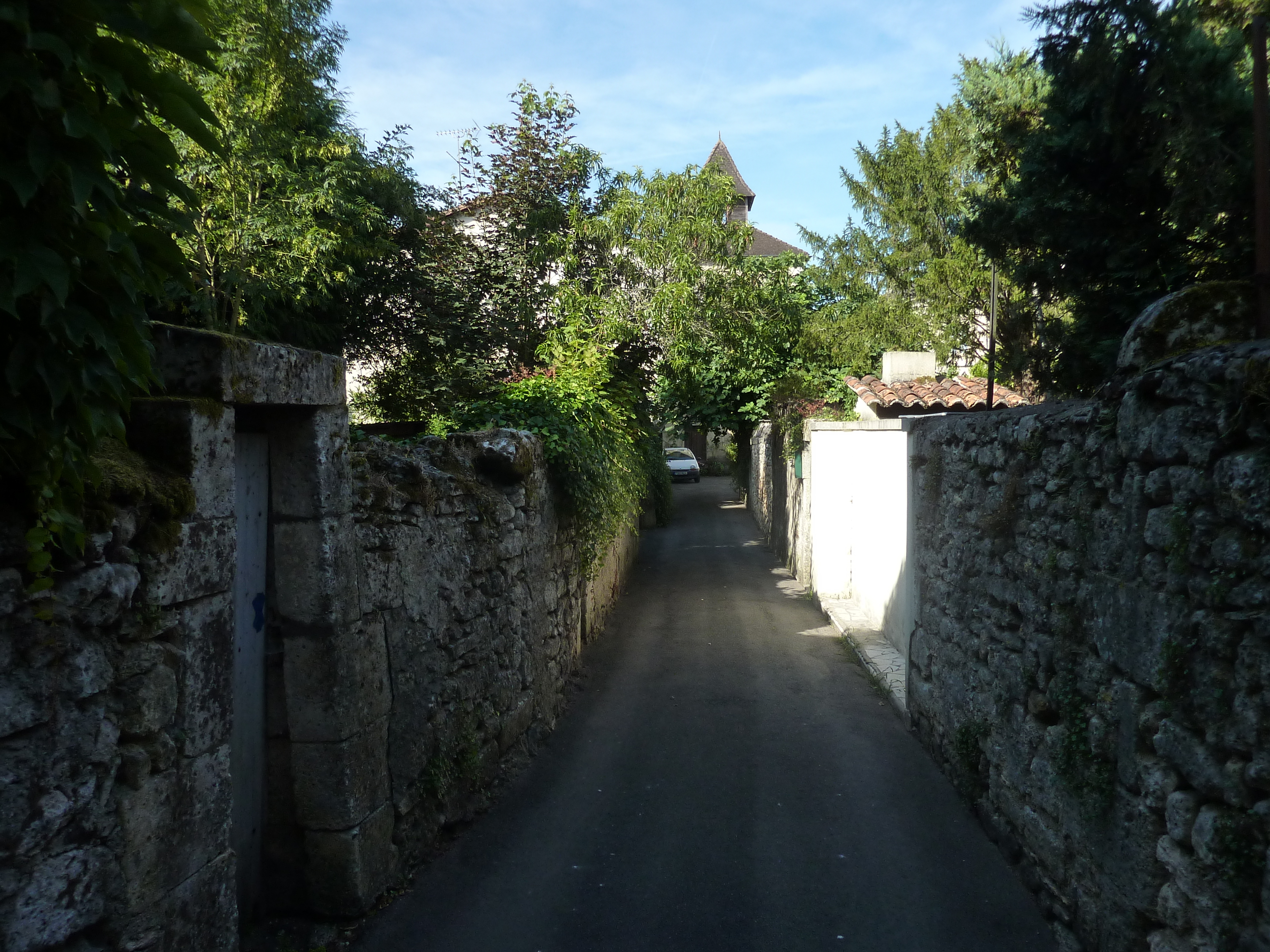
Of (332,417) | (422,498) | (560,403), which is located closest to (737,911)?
(422,498)

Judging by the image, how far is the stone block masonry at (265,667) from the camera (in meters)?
2.46

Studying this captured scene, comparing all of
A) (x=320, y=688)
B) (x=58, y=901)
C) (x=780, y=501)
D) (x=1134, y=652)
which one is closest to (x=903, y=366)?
(x=780, y=501)

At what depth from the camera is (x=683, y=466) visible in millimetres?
34375


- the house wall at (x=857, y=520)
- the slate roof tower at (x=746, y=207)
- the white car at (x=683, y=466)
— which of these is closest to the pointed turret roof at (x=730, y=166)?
the slate roof tower at (x=746, y=207)

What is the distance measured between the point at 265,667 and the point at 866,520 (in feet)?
26.0

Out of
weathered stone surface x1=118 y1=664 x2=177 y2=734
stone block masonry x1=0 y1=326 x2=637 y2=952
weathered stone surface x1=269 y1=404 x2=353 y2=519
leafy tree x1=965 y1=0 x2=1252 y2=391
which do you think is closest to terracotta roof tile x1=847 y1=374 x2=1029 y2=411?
leafy tree x1=965 y1=0 x2=1252 y2=391

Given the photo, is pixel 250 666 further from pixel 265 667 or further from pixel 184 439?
pixel 184 439

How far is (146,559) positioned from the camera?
9.39 ft

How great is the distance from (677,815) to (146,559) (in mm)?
3619

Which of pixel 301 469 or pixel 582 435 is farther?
pixel 582 435

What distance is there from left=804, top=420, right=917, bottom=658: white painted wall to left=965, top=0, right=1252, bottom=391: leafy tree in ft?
6.66

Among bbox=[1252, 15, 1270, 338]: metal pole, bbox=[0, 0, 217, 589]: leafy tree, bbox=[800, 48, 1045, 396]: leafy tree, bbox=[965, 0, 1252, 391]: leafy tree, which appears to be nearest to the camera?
bbox=[0, 0, 217, 589]: leafy tree

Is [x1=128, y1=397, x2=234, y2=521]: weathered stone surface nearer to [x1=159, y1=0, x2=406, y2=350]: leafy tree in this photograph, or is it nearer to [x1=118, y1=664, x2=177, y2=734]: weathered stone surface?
[x1=118, y1=664, x2=177, y2=734]: weathered stone surface

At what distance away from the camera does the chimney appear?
1481cm
